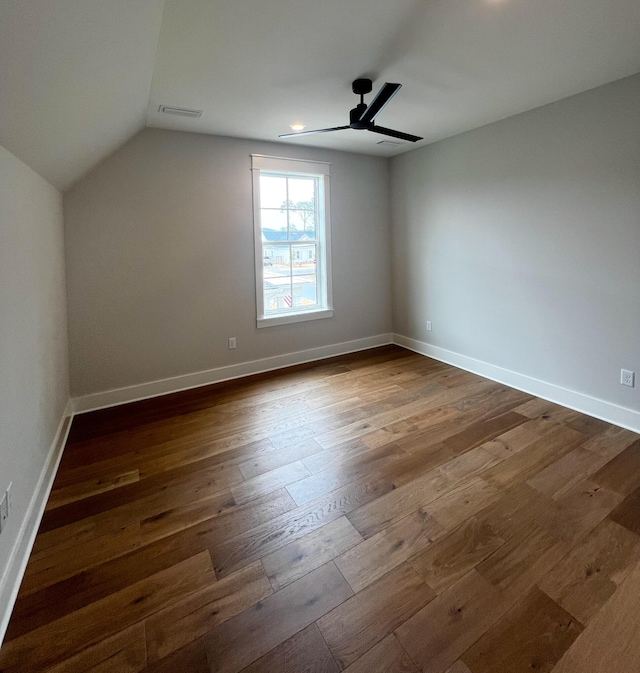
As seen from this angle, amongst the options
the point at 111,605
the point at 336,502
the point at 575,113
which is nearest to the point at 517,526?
the point at 336,502

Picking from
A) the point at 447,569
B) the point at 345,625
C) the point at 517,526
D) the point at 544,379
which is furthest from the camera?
the point at 544,379

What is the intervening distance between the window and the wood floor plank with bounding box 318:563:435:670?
2.88m

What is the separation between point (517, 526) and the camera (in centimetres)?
177

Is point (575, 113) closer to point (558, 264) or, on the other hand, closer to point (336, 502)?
point (558, 264)

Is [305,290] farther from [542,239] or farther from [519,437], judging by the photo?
[519,437]

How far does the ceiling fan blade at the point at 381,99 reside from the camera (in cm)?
200

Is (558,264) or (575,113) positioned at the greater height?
(575,113)

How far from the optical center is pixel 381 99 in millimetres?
2131

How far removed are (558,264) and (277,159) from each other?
2.89 metres

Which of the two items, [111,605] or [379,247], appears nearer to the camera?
[111,605]

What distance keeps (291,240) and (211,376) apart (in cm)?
178

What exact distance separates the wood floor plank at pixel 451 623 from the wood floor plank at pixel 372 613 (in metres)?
0.04

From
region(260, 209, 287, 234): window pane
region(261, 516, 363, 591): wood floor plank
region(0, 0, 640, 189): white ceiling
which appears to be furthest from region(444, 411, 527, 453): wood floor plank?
region(260, 209, 287, 234): window pane

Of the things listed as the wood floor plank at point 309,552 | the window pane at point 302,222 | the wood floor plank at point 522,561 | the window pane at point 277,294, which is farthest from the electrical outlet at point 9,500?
the window pane at point 302,222
